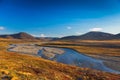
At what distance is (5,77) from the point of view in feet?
71.1

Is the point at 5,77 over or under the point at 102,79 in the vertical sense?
over

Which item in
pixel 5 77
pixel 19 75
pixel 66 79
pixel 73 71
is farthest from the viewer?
pixel 73 71

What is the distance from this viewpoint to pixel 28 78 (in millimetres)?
22750

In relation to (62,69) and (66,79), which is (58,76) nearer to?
(66,79)

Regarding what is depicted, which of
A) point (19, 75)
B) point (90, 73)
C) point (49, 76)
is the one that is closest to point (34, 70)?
point (49, 76)

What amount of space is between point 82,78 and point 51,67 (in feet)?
22.2

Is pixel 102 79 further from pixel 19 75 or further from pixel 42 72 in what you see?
pixel 19 75

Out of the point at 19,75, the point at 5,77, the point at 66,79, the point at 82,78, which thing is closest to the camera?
the point at 5,77

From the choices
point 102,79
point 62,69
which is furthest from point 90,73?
point 62,69

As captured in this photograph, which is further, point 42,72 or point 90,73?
point 90,73

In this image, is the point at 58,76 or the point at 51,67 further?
the point at 51,67

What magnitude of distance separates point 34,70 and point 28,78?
573 centimetres

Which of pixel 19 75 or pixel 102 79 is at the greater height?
pixel 19 75

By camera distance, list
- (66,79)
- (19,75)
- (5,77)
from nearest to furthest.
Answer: (5,77) < (19,75) < (66,79)
